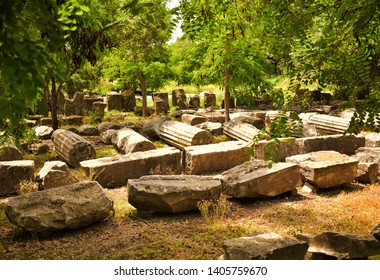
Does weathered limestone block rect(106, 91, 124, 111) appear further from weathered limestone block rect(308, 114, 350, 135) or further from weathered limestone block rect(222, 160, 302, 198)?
weathered limestone block rect(222, 160, 302, 198)

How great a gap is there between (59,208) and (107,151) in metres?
5.56

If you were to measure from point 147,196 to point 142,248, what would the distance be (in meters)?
1.19

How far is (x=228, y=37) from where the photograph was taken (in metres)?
9.43

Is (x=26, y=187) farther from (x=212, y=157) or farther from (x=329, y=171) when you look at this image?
(x=329, y=171)

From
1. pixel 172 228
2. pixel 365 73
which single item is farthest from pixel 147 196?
pixel 365 73

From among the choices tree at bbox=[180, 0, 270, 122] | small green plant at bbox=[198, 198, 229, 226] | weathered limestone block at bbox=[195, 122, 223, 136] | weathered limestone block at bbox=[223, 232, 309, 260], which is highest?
tree at bbox=[180, 0, 270, 122]

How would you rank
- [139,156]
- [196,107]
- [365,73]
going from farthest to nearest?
1. [196,107]
2. [139,156]
3. [365,73]

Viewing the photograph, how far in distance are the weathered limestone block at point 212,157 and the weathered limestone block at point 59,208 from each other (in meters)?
3.06

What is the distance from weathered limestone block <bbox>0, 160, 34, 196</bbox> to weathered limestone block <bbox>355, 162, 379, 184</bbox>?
6.42 m

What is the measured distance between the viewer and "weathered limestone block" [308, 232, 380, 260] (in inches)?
175

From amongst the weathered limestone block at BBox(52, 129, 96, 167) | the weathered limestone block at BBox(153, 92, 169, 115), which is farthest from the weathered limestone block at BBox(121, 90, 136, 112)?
the weathered limestone block at BBox(52, 129, 96, 167)

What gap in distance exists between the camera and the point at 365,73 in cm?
411

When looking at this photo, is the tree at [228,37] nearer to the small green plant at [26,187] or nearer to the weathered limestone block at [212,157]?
the weathered limestone block at [212,157]

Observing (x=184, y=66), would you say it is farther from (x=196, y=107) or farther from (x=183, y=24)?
(x=183, y=24)
